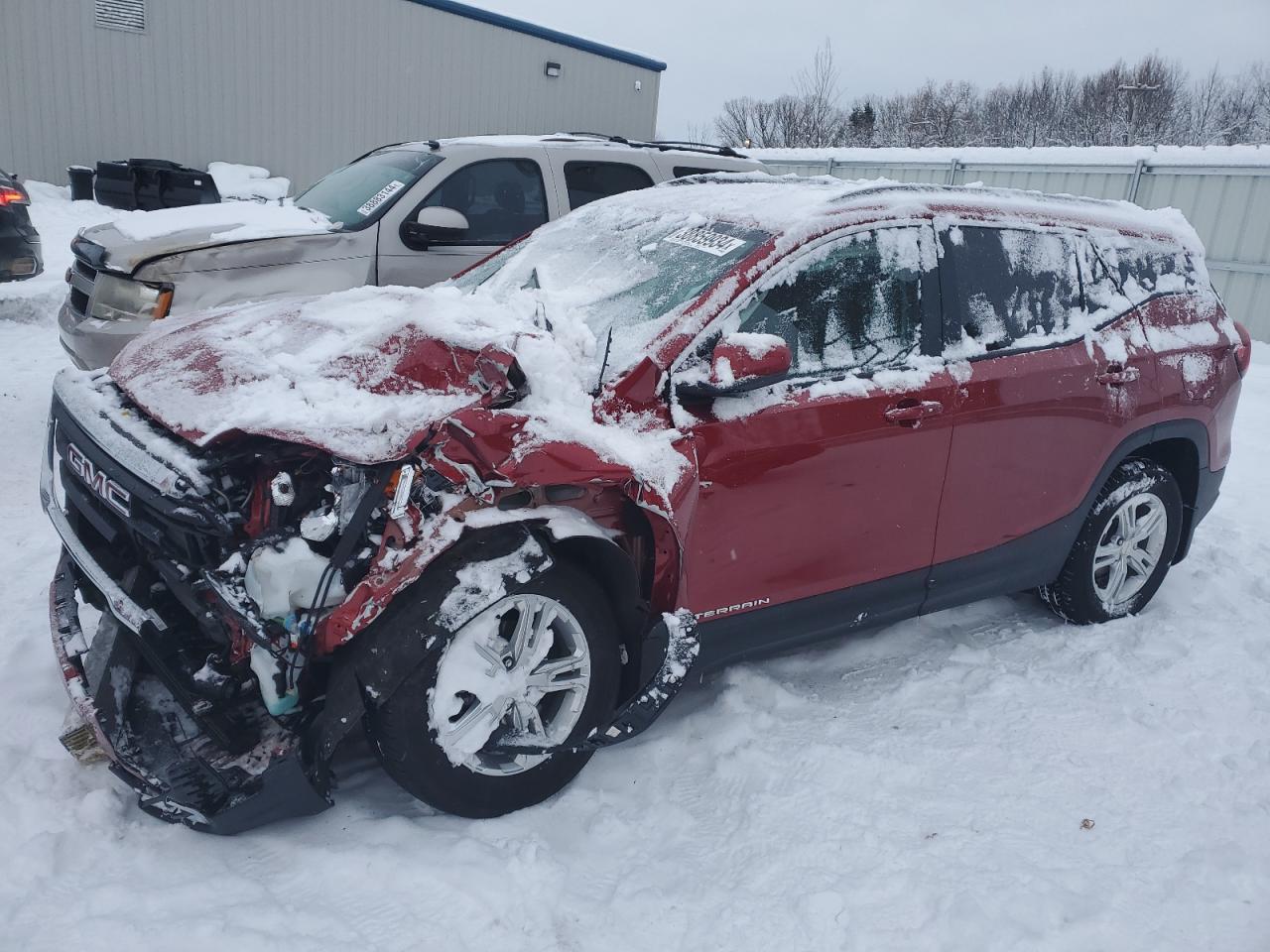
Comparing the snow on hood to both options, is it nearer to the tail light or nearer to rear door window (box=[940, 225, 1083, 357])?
rear door window (box=[940, 225, 1083, 357])

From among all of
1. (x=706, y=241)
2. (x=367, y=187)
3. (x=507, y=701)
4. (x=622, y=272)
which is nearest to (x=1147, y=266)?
(x=706, y=241)

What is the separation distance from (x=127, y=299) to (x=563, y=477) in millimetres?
3697

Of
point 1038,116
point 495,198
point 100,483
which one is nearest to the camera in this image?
point 100,483

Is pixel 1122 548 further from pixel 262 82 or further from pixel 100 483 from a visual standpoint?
pixel 262 82

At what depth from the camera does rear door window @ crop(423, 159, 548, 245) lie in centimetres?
609

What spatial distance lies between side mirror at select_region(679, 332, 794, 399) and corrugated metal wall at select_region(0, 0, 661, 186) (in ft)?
48.9

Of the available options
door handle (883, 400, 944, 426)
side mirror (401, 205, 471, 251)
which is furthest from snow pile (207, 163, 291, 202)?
door handle (883, 400, 944, 426)

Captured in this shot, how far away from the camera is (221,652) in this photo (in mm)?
2566

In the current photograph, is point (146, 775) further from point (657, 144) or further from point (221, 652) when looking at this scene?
point (657, 144)

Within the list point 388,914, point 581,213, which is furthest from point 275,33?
point 388,914

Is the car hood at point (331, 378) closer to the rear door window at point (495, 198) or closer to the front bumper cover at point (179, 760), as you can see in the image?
the front bumper cover at point (179, 760)

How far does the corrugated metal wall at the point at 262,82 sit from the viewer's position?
45.1 ft

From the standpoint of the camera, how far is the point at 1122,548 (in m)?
4.26

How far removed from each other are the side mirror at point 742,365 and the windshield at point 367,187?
3.71 m
